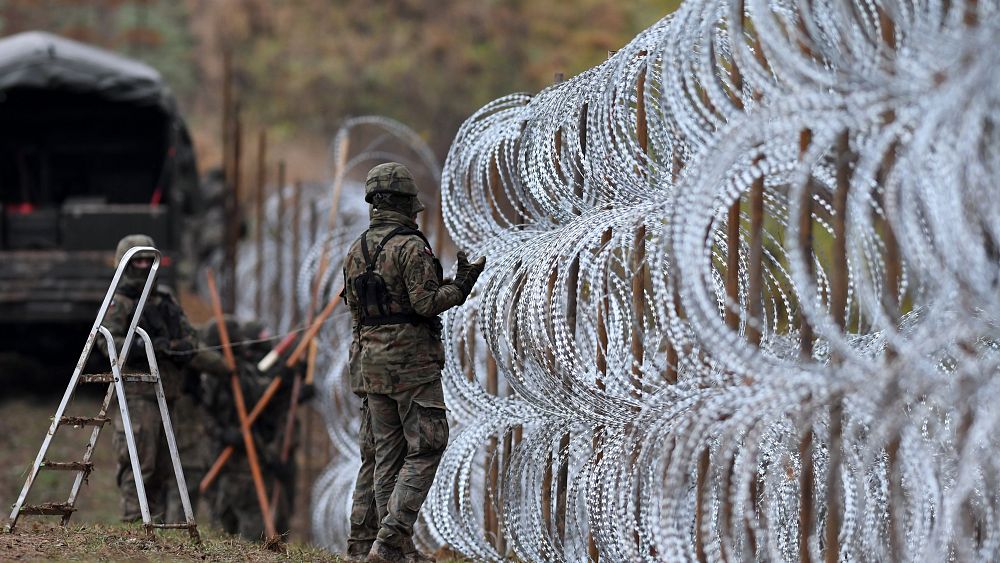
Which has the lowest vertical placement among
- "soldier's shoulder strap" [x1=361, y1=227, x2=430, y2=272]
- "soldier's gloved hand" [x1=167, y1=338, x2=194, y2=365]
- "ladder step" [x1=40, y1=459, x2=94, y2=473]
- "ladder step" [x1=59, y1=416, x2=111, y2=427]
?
"ladder step" [x1=40, y1=459, x2=94, y2=473]

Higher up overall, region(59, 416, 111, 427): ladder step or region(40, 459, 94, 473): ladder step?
region(59, 416, 111, 427): ladder step

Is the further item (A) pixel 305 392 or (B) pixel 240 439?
(A) pixel 305 392

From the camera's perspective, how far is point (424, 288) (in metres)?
6.59

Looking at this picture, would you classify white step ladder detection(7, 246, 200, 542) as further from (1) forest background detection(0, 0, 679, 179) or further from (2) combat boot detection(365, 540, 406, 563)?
(1) forest background detection(0, 0, 679, 179)

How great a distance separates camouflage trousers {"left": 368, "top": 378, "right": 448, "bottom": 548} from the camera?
6.66 m

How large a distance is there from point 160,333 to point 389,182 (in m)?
2.60

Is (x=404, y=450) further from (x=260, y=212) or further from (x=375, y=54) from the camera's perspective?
(x=375, y=54)

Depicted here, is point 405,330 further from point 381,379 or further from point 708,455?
point 708,455

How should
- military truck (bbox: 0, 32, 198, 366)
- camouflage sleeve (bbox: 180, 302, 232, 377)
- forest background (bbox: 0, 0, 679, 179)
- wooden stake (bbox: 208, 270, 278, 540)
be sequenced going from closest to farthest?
camouflage sleeve (bbox: 180, 302, 232, 377), wooden stake (bbox: 208, 270, 278, 540), military truck (bbox: 0, 32, 198, 366), forest background (bbox: 0, 0, 679, 179)

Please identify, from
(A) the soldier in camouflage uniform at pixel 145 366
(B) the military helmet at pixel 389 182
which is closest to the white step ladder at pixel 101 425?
(A) the soldier in camouflage uniform at pixel 145 366

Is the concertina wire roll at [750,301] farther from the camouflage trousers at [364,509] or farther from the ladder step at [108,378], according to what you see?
the ladder step at [108,378]

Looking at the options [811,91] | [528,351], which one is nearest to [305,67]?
[528,351]

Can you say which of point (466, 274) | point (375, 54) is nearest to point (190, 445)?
point (466, 274)

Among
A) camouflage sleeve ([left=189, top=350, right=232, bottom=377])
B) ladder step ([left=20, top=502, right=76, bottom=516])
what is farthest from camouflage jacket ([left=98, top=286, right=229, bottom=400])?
ladder step ([left=20, top=502, right=76, bottom=516])
